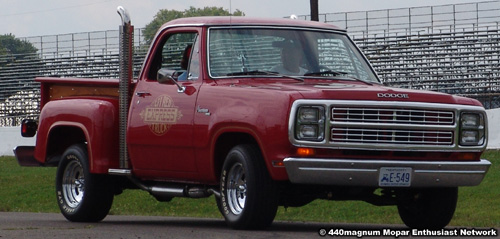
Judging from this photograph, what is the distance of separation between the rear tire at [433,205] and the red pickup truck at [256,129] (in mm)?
13

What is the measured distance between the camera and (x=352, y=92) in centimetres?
898

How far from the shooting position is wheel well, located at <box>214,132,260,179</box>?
9.59 metres

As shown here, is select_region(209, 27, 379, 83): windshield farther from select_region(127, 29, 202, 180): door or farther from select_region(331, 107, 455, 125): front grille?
select_region(331, 107, 455, 125): front grille

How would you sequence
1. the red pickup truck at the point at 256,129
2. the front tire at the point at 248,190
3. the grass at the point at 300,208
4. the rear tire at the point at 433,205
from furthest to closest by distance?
1. the grass at the point at 300,208
2. the rear tire at the point at 433,205
3. the front tire at the point at 248,190
4. the red pickup truck at the point at 256,129

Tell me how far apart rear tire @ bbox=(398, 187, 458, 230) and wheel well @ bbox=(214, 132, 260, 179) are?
160cm

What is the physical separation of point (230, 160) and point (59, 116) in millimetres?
3183

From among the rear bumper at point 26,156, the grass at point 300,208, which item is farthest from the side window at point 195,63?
A: the grass at point 300,208

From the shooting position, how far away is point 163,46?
442 inches

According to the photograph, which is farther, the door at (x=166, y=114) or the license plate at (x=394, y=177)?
the door at (x=166, y=114)

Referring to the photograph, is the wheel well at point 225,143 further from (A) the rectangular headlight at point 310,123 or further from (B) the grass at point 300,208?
(B) the grass at point 300,208

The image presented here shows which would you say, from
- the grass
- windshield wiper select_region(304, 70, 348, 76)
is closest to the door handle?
windshield wiper select_region(304, 70, 348, 76)

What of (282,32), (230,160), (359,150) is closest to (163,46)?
(282,32)

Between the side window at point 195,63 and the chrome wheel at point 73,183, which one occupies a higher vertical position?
the side window at point 195,63

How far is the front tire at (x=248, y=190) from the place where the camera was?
9070 millimetres
